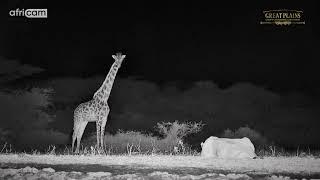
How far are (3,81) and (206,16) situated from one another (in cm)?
408

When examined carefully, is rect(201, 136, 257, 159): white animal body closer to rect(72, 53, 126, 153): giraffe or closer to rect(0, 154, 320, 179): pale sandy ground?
Result: rect(0, 154, 320, 179): pale sandy ground

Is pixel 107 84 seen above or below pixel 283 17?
below

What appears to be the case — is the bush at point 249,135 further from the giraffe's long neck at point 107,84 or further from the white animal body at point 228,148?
the giraffe's long neck at point 107,84

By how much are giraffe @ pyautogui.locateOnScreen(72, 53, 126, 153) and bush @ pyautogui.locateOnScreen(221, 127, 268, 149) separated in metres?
2.24

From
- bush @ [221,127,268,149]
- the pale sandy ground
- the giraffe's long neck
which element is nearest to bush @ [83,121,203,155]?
bush @ [221,127,268,149]

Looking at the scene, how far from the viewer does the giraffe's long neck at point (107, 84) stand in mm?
8570

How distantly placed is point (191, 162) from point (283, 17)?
339 centimetres

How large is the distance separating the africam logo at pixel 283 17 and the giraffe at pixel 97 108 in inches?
110

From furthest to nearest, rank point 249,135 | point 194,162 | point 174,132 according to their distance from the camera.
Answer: point 174,132, point 249,135, point 194,162

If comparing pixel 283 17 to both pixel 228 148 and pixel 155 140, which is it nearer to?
pixel 228 148

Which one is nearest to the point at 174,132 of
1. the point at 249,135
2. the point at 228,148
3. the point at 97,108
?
the point at 228,148

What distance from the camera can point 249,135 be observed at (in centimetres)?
849

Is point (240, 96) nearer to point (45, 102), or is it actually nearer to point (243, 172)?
point (243, 172)

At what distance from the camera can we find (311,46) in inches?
343
